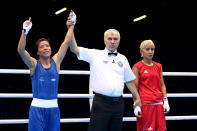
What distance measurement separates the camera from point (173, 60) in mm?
11578

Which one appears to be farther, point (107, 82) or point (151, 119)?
point (151, 119)

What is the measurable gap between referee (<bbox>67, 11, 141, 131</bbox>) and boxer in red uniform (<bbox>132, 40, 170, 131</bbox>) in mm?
153

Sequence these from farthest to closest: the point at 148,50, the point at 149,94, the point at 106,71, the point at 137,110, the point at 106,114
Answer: the point at 148,50, the point at 149,94, the point at 137,110, the point at 106,71, the point at 106,114

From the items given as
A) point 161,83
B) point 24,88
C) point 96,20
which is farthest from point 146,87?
point 96,20

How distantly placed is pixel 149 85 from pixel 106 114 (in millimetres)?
685

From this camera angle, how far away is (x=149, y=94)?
3.40 metres

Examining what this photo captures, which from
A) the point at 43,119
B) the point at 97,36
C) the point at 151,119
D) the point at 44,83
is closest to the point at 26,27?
the point at 44,83

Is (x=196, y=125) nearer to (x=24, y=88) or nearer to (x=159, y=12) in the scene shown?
(x=159, y=12)

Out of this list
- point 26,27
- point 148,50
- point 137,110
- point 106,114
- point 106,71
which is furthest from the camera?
point 148,50

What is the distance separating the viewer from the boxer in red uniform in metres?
3.38

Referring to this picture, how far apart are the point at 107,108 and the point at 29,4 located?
24.8 ft

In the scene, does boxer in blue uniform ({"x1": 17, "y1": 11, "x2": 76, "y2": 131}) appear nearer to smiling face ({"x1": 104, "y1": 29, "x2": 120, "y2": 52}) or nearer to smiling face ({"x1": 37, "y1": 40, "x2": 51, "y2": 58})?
smiling face ({"x1": 37, "y1": 40, "x2": 51, "y2": 58})

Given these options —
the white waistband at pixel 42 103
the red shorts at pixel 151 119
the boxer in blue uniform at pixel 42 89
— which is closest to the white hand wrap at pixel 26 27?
the boxer in blue uniform at pixel 42 89

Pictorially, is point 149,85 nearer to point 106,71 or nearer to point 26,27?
point 106,71
